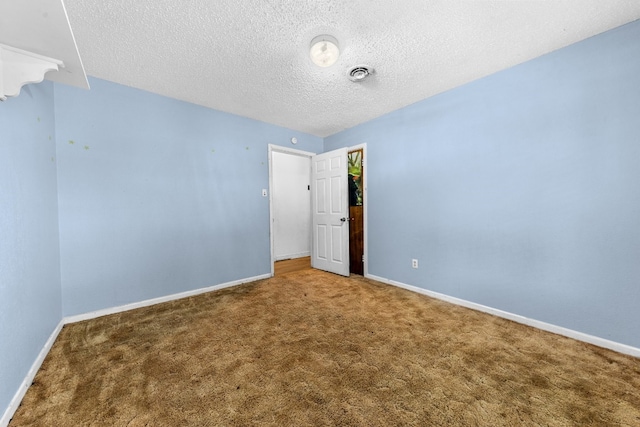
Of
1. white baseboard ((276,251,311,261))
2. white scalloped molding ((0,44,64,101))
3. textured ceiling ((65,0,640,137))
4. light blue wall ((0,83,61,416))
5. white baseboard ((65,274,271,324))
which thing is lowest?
white baseboard ((276,251,311,261))

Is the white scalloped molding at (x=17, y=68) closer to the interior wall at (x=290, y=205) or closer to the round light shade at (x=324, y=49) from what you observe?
the round light shade at (x=324, y=49)

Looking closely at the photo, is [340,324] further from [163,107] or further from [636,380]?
[163,107]

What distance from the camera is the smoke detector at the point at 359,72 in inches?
90.2

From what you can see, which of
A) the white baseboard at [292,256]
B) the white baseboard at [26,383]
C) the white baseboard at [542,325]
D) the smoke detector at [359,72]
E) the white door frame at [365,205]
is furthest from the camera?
the white baseboard at [292,256]

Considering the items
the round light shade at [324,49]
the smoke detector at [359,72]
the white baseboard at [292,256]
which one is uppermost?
the smoke detector at [359,72]

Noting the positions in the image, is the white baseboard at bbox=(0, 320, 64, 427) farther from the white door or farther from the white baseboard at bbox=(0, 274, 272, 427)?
the white door

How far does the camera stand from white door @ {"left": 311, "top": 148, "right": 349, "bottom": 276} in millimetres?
3818

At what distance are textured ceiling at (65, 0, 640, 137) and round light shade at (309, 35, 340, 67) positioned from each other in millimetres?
48

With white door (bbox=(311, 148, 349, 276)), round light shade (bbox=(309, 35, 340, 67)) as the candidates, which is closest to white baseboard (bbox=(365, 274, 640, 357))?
white door (bbox=(311, 148, 349, 276))

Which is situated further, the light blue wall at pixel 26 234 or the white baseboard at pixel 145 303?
the white baseboard at pixel 145 303

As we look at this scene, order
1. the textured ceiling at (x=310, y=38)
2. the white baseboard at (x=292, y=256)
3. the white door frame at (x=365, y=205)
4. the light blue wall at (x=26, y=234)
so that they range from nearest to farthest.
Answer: the light blue wall at (x=26, y=234) < the textured ceiling at (x=310, y=38) < the white door frame at (x=365, y=205) < the white baseboard at (x=292, y=256)

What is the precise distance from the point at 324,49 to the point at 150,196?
2449 millimetres

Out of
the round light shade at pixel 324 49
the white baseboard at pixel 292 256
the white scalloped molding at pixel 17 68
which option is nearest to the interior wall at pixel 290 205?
the white baseboard at pixel 292 256

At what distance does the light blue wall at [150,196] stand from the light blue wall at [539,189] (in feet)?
7.78
